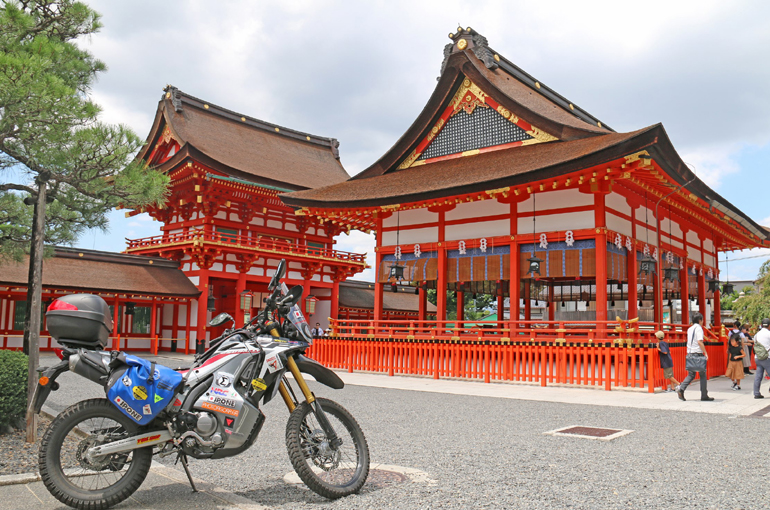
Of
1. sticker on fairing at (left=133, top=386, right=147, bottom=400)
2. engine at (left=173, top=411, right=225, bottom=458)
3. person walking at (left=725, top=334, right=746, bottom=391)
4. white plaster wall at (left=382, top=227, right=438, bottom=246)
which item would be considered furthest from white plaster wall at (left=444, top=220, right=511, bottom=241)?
sticker on fairing at (left=133, top=386, right=147, bottom=400)

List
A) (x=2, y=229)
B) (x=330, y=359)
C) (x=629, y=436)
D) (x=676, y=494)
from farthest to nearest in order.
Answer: (x=330, y=359), (x=2, y=229), (x=629, y=436), (x=676, y=494)

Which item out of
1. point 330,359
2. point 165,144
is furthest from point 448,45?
point 165,144

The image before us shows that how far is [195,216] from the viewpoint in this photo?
26.0m

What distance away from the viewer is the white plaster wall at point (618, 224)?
13.6 metres

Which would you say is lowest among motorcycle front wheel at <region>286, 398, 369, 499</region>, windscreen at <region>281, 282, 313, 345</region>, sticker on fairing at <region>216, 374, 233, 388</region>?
motorcycle front wheel at <region>286, 398, 369, 499</region>

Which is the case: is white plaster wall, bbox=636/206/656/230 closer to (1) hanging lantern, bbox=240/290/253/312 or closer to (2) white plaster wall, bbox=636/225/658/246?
(2) white plaster wall, bbox=636/225/658/246

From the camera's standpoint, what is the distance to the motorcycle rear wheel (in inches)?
143

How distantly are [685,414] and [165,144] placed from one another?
2431 centimetres

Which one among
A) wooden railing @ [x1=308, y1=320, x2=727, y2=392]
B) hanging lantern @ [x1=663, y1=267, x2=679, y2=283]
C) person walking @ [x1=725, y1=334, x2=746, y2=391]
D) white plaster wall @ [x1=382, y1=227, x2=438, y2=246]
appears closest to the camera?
wooden railing @ [x1=308, y1=320, x2=727, y2=392]

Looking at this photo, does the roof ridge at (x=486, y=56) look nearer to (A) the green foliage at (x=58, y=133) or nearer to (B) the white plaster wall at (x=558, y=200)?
(B) the white plaster wall at (x=558, y=200)

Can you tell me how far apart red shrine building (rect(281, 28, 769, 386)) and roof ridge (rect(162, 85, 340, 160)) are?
43.7ft

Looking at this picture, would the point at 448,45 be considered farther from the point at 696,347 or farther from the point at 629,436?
the point at 629,436

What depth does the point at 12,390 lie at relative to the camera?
18.8 feet

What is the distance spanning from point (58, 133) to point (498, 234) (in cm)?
1081
